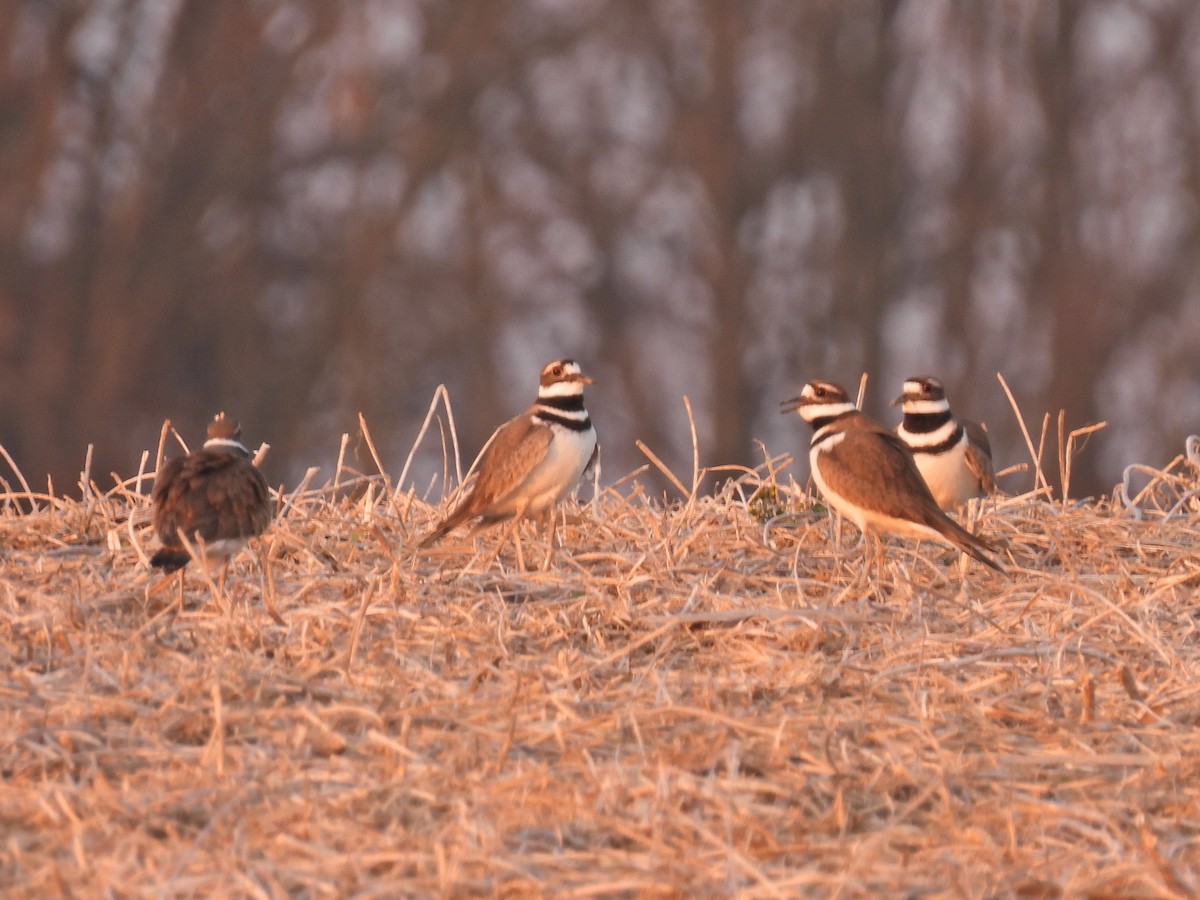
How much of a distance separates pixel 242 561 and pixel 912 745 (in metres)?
2.63

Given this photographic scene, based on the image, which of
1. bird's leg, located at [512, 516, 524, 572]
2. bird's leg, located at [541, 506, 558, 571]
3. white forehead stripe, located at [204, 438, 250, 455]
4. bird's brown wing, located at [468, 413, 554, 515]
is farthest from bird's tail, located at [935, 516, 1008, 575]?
white forehead stripe, located at [204, 438, 250, 455]

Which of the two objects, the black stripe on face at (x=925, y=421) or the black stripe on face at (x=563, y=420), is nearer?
the black stripe on face at (x=563, y=420)

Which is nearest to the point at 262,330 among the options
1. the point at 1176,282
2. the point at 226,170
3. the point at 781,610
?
the point at 226,170

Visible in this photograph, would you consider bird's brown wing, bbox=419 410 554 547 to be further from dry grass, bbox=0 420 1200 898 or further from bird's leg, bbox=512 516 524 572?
dry grass, bbox=0 420 1200 898

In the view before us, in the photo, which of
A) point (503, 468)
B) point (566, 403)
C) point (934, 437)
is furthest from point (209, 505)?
point (934, 437)

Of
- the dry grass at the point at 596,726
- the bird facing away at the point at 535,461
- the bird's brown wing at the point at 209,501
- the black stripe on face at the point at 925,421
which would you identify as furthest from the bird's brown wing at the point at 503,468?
the black stripe on face at the point at 925,421

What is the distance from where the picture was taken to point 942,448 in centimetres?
808

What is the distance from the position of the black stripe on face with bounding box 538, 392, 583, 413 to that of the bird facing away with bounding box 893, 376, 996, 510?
4.71ft

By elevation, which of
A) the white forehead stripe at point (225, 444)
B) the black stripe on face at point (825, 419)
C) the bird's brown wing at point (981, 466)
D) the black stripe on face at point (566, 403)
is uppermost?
the white forehead stripe at point (225, 444)

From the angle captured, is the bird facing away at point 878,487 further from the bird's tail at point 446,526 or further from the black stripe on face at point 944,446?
the bird's tail at point 446,526

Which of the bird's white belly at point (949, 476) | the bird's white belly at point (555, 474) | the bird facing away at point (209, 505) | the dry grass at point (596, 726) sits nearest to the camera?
the dry grass at point (596, 726)

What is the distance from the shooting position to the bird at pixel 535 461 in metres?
7.04

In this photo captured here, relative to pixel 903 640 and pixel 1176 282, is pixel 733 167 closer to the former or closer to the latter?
pixel 1176 282

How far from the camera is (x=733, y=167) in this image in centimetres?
1781
